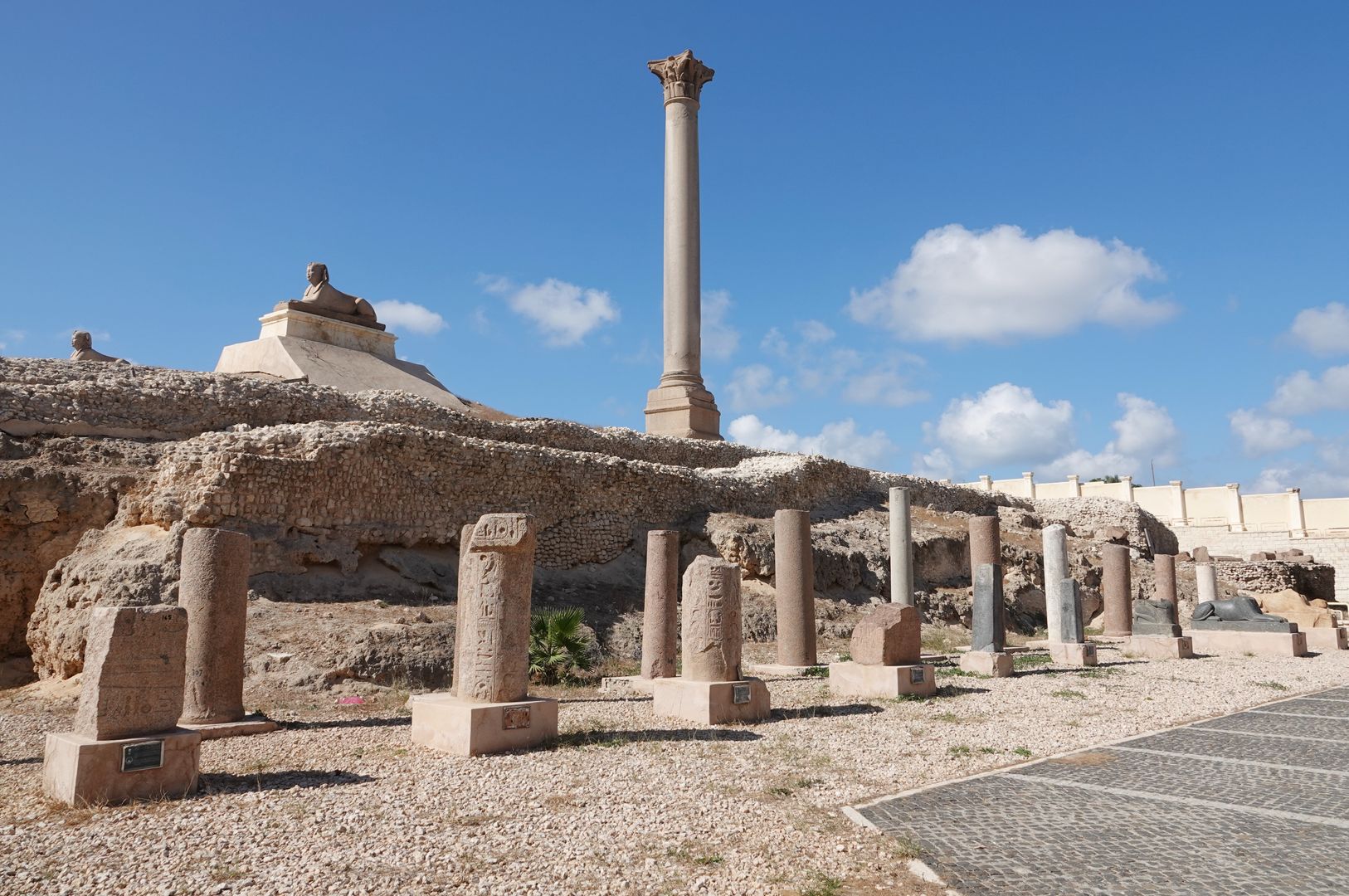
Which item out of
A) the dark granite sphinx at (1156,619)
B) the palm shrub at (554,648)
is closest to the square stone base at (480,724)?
the palm shrub at (554,648)

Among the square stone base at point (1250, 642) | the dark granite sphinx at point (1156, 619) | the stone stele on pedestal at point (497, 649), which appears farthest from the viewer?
the dark granite sphinx at point (1156, 619)

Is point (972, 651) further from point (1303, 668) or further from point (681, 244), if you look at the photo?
point (681, 244)

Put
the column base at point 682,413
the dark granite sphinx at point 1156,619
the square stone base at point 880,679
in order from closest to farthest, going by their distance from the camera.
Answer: the square stone base at point 880,679
the dark granite sphinx at point 1156,619
the column base at point 682,413

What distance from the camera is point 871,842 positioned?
5.24 meters

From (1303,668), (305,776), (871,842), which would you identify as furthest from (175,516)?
(1303,668)

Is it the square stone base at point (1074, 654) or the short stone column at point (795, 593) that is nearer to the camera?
the short stone column at point (795, 593)

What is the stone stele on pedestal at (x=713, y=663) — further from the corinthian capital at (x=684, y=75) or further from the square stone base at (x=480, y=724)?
the corinthian capital at (x=684, y=75)

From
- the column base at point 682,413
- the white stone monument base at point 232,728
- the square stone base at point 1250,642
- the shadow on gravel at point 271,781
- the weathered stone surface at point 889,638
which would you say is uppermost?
the column base at point 682,413

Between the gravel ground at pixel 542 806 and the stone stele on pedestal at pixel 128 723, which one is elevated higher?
the stone stele on pedestal at pixel 128 723

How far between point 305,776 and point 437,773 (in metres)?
0.96

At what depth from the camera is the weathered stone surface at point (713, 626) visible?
9547 mm

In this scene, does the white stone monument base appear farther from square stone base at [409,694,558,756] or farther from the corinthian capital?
the corinthian capital

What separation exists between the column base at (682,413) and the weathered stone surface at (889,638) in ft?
43.4

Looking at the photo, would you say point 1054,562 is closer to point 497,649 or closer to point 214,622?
point 497,649
